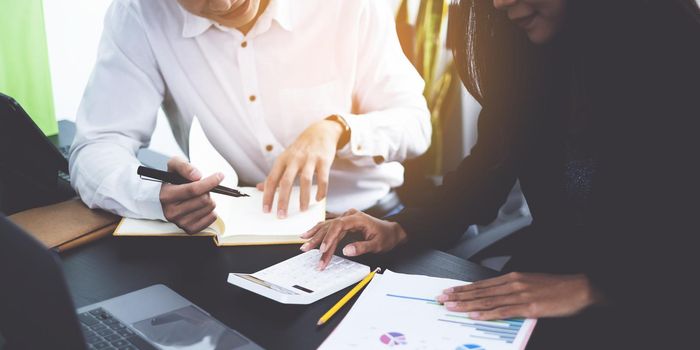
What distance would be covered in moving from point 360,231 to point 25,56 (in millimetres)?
1236

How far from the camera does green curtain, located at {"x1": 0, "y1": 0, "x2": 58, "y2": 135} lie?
1.65 m

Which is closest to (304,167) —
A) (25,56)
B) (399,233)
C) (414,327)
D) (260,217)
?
(260,217)

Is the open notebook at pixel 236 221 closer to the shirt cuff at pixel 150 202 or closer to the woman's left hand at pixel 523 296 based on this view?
the shirt cuff at pixel 150 202

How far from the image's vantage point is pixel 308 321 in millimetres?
796

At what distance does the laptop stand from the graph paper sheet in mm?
131

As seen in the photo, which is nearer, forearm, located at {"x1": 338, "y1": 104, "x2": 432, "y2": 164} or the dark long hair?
the dark long hair

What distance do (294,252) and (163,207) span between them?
28 centimetres

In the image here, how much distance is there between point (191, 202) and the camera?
3.47 feet

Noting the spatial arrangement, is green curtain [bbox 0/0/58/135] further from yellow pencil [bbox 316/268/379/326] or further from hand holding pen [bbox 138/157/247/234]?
yellow pencil [bbox 316/268/379/326]

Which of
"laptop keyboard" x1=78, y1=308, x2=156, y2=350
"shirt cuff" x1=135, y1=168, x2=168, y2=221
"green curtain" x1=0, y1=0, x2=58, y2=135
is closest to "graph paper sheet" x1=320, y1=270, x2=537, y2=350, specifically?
"laptop keyboard" x1=78, y1=308, x2=156, y2=350

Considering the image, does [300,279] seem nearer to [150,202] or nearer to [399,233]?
[399,233]

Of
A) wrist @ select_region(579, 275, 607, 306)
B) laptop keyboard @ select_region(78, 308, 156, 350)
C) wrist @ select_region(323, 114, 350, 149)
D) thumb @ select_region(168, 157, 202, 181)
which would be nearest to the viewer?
laptop keyboard @ select_region(78, 308, 156, 350)

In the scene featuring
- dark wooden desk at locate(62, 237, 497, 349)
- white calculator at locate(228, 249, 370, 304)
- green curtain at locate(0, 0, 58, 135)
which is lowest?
Answer: dark wooden desk at locate(62, 237, 497, 349)

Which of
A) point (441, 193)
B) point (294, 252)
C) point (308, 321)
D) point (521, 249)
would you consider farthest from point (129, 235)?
point (521, 249)
